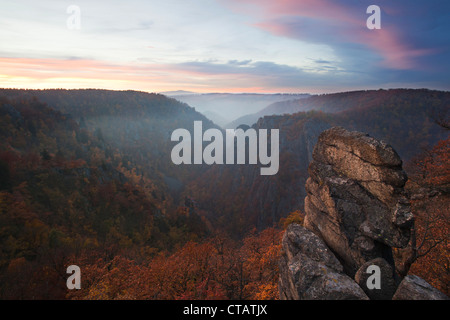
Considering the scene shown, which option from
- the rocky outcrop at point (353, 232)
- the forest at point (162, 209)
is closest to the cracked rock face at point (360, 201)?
the rocky outcrop at point (353, 232)

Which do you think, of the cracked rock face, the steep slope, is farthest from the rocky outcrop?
the steep slope

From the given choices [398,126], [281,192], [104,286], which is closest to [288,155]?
[281,192]

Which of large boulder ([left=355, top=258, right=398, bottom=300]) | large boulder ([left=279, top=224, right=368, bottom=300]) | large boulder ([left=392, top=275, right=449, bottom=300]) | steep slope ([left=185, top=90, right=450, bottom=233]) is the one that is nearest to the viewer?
large boulder ([left=392, top=275, right=449, bottom=300])

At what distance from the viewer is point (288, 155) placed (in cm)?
10531

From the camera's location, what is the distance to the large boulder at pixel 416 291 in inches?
345

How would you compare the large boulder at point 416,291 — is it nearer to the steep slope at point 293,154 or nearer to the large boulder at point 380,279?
the large boulder at point 380,279

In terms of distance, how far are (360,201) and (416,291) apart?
5.01 metres

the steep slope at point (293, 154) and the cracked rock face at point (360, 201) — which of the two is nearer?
the cracked rock face at point (360, 201)

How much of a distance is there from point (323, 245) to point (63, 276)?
74.8 ft

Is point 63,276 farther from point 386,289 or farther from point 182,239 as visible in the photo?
point 182,239

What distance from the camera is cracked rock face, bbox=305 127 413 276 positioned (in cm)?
1170

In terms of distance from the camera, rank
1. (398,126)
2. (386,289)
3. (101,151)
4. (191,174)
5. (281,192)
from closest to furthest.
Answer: (386,289), (281,192), (101,151), (398,126), (191,174)

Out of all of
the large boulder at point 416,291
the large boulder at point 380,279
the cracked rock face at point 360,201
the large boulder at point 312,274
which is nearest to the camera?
the large boulder at point 416,291

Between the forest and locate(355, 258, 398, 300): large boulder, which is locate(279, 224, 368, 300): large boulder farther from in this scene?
the forest
